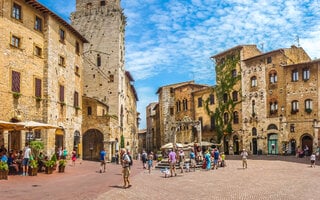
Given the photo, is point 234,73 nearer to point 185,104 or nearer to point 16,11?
point 185,104

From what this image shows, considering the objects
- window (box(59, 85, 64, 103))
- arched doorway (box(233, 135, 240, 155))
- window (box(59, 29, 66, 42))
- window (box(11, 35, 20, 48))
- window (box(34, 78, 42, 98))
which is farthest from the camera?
arched doorway (box(233, 135, 240, 155))

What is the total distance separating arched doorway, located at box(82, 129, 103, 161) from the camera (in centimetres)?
3975

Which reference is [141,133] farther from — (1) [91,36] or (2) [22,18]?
(2) [22,18]

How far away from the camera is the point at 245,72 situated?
4900cm

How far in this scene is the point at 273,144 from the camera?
147ft

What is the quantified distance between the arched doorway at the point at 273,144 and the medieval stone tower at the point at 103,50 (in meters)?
19.5

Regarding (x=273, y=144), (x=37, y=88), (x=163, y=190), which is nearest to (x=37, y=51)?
(x=37, y=88)

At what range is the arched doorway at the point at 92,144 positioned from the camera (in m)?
39.8

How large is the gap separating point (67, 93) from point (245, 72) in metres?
26.3

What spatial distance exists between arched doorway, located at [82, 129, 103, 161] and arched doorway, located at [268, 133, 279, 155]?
21.5m

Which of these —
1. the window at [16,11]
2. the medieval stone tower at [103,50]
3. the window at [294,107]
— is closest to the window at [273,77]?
the window at [294,107]

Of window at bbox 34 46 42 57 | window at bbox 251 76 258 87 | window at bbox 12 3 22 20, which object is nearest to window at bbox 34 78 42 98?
window at bbox 34 46 42 57

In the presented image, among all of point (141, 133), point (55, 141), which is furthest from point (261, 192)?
point (141, 133)

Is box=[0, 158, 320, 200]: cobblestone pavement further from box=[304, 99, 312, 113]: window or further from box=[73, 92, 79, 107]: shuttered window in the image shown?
box=[304, 99, 312, 113]: window
